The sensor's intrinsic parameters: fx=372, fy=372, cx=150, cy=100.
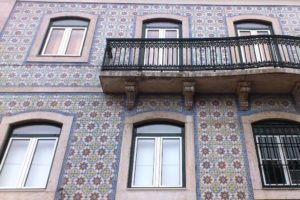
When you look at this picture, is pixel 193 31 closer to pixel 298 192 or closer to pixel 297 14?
pixel 297 14

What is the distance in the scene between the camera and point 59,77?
10.2 m

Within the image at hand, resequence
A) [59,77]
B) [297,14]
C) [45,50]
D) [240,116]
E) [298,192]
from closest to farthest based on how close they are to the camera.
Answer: [298,192]
[240,116]
[59,77]
[45,50]
[297,14]

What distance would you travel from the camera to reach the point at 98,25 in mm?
11773

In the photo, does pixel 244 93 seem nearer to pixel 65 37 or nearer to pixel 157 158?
pixel 157 158

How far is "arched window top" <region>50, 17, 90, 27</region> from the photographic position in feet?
39.0

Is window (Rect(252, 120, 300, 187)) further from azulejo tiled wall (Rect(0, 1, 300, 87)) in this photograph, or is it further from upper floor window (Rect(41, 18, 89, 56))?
upper floor window (Rect(41, 18, 89, 56))

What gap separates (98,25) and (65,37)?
1111 mm

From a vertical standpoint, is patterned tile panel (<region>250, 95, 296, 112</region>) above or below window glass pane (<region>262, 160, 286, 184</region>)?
above

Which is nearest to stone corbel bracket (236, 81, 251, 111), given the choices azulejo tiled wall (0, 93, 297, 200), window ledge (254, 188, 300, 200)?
azulejo tiled wall (0, 93, 297, 200)

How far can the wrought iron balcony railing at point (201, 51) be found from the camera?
10109mm

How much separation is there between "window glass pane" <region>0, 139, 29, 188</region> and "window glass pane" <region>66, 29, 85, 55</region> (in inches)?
126

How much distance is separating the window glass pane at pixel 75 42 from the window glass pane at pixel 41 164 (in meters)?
3.12

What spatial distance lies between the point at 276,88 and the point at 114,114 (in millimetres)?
4227

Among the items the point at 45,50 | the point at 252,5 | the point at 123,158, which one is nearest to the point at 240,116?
the point at 123,158
